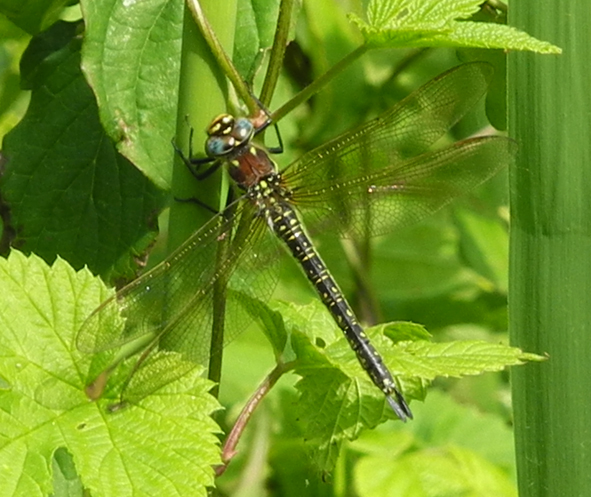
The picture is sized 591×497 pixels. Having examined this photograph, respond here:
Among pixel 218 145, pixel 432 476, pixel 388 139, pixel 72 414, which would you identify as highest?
pixel 388 139

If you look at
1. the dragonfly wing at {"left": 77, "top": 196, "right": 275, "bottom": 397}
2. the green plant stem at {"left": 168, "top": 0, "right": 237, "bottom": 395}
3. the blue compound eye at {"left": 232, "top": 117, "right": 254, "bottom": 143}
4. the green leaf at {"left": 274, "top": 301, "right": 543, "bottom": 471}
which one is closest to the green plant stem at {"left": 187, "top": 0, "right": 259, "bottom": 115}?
the green plant stem at {"left": 168, "top": 0, "right": 237, "bottom": 395}

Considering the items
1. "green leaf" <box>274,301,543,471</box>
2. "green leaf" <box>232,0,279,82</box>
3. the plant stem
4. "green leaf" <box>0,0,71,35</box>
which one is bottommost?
the plant stem

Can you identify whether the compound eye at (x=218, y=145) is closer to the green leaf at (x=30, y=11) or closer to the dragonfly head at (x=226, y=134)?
the dragonfly head at (x=226, y=134)

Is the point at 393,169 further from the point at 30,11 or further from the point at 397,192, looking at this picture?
the point at 30,11

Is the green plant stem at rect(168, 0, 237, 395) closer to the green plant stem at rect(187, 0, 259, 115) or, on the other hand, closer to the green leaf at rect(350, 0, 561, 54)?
the green plant stem at rect(187, 0, 259, 115)

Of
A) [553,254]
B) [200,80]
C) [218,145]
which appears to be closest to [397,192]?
[553,254]

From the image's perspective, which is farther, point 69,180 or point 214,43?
point 69,180
